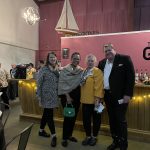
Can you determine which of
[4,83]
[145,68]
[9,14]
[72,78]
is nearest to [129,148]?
[72,78]

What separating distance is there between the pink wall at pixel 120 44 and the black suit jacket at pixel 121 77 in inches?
185

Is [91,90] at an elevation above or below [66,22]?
below

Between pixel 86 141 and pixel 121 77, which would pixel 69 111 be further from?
pixel 121 77

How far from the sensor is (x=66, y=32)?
9.32 meters

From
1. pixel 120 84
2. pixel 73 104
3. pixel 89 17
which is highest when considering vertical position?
pixel 89 17

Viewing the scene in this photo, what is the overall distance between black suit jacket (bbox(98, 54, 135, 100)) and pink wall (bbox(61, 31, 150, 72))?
4.69m

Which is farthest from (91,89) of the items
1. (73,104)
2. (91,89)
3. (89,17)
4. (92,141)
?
(89,17)

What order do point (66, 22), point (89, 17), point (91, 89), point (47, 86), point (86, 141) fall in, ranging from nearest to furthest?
point (91, 89), point (47, 86), point (86, 141), point (66, 22), point (89, 17)

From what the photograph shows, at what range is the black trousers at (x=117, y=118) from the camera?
3262 millimetres

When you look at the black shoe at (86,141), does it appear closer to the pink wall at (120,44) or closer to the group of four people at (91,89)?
the group of four people at (91,89)

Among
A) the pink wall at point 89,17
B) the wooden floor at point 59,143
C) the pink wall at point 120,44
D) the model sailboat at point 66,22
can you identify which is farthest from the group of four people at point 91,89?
the pink wall at point 89,17

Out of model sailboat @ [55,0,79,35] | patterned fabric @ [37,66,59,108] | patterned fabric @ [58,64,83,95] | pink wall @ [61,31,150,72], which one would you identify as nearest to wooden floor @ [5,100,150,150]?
patterned fabric @ [37,66,59,108]

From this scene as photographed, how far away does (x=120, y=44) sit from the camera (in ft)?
27.0

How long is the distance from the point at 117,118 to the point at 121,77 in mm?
562
